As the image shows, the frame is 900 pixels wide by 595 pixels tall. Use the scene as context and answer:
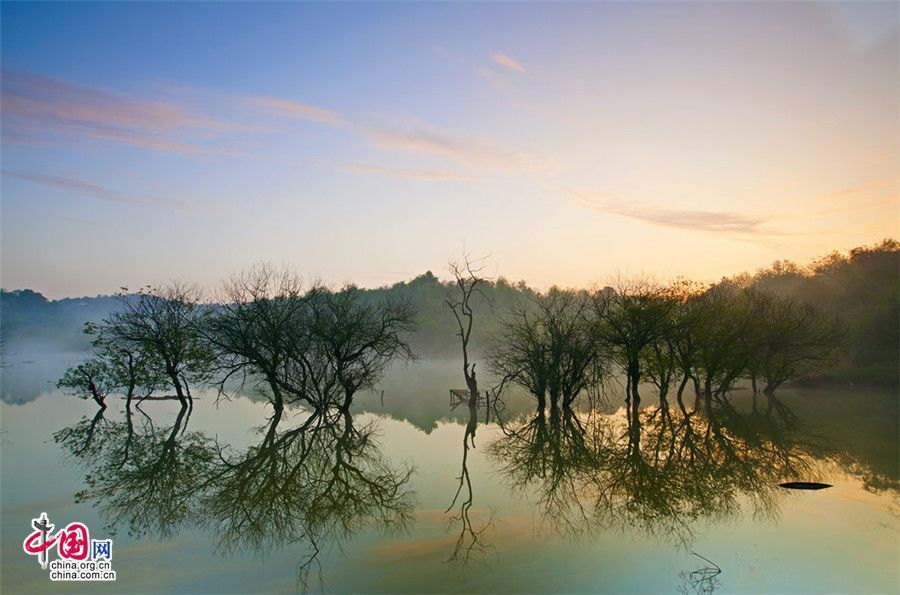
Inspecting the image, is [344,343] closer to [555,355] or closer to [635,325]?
[555,355]

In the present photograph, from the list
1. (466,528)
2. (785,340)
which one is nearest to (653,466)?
(466,528)

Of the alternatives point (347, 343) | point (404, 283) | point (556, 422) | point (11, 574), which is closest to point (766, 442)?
point (556, 422)

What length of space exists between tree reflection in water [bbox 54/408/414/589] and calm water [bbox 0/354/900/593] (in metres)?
0.08

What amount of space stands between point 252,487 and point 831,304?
58.6m

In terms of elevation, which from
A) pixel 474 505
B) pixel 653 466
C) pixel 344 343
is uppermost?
pixel 344 343

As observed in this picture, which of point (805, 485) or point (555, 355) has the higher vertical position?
point (555, 355)

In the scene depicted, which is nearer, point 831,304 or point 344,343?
point 344,343

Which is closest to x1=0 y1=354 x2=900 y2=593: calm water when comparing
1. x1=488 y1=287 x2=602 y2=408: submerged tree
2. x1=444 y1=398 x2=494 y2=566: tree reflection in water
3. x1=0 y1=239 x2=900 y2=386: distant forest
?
x1=444 y1=398 x2=494 y2=566: tree reflection in water

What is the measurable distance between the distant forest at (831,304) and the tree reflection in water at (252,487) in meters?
14.1

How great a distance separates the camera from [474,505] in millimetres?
14695

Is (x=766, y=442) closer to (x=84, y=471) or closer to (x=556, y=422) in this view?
(x=556, y=422)

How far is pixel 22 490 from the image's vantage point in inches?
637

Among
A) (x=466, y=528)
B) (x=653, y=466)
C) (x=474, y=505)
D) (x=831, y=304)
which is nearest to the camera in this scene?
(x=466, y=528)

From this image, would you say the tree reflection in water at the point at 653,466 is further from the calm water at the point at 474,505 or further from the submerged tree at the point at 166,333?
the submerged tree at the point at 166,333
